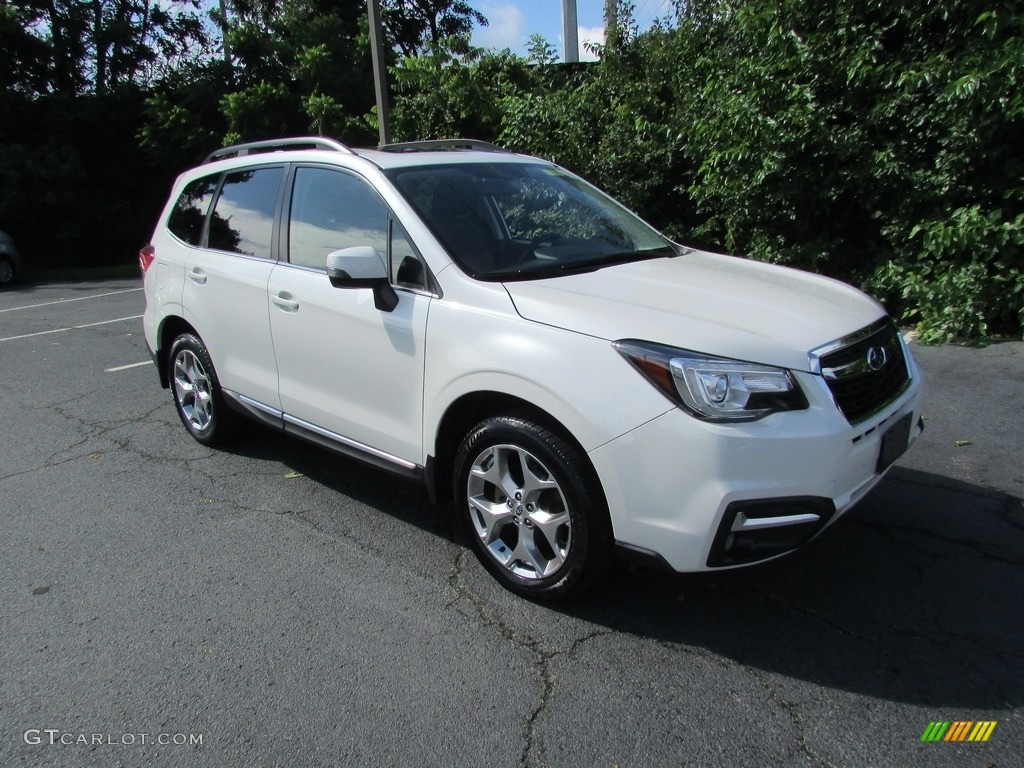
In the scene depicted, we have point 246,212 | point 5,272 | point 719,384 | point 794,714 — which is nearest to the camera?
point 794,714

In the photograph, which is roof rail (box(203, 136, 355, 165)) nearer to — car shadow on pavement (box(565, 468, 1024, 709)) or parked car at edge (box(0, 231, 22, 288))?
car shadow on pavement (box(565, 468, 1024, 709))

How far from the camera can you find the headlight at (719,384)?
9.00 feet

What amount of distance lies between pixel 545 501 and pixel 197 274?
285 centimetres

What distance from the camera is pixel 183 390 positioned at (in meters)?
5.38

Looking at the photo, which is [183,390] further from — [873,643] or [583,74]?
[583,74]

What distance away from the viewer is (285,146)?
15.1 feet

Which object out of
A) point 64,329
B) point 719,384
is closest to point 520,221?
point 719,384

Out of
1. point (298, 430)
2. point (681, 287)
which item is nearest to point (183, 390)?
point (298, 430)

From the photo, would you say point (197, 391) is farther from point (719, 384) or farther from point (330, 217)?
point (719, 384)

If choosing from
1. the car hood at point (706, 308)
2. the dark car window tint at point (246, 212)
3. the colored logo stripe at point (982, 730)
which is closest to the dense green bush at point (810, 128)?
the car hood at point (706, 308)

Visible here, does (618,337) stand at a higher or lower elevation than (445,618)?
higher

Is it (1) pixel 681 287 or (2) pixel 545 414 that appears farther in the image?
(1) pixel 681 287

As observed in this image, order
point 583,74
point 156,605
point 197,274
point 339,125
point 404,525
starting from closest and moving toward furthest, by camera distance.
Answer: point 156,605, point 404,525, point 197,274, point 583,74, point 339,125

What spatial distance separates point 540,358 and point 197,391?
3049 mm
